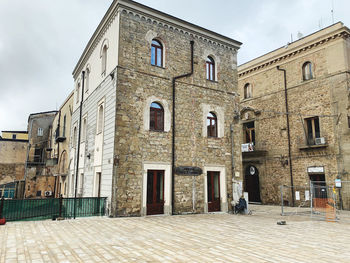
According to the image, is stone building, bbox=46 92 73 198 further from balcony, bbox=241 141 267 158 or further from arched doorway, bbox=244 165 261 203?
arched doorway, bbox=244 165 261 203

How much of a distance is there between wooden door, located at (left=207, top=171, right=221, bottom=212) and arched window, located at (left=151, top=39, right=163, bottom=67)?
6.67 metres

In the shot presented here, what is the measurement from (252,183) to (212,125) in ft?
30.9

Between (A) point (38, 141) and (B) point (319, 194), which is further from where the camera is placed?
(A) point (38, 141)

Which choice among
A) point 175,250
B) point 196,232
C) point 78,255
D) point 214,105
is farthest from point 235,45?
point 78,255

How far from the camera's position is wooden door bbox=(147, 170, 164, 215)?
42.7ft

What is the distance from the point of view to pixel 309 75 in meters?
19.9

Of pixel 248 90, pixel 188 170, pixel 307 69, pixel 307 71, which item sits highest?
pixel 307 69

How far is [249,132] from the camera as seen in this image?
2366 cm

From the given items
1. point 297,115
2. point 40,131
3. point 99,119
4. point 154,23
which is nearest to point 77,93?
point 99,119

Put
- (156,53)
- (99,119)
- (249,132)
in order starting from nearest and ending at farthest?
(156,53), (99,119), (249,132)

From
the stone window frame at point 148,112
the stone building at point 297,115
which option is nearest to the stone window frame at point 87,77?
the stone window frame at point 148,112

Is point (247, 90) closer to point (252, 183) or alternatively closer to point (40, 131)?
point (252, 183)

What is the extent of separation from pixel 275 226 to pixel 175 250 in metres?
5.63

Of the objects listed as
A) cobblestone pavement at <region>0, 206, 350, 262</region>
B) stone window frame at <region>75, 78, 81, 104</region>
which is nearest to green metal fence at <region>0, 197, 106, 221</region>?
cobblestone pavement at <region>0, 206, 350, 262</region>
